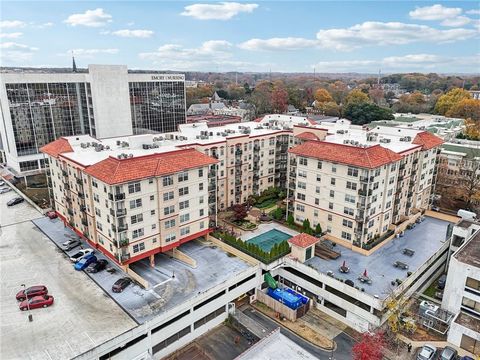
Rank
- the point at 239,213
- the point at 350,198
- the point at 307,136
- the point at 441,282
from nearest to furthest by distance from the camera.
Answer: the point at 441,282 < the point at 350,198 < the point at 239,213 < the point at 307,136

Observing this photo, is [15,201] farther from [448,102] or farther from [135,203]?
[448,102]

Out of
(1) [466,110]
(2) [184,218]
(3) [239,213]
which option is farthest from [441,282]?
(1) [466,110]

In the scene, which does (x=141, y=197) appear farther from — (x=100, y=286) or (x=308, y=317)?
(x=308, y=317)

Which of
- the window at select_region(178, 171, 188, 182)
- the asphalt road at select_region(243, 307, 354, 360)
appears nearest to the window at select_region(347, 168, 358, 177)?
the asphalt road at select_region(243, 307, 354, 360)

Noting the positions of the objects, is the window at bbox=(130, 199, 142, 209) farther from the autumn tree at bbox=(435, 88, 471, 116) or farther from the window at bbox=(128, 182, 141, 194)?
the autumn tree at bbox=(435, 88, 471, 116)

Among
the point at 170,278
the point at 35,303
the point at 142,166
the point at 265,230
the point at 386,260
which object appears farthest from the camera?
the point at 265,230

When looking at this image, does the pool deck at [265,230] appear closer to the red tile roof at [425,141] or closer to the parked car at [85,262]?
the parked car at [85,262]
